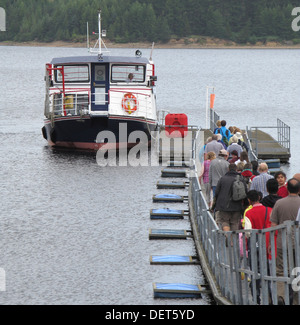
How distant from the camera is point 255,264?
10.8 m

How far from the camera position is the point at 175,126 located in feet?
115

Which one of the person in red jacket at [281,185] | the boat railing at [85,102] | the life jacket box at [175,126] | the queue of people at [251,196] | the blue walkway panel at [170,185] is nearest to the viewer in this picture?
the queue of people at [251,196]

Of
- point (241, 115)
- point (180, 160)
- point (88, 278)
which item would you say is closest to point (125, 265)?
point (88, 278)

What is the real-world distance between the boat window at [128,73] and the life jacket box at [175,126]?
239cm

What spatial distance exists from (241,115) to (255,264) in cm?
4899

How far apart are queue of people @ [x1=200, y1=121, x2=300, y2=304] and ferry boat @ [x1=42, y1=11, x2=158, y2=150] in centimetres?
1088

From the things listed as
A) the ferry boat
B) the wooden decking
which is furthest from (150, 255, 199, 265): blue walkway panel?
the ferry boat

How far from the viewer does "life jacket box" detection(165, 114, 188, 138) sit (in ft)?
115

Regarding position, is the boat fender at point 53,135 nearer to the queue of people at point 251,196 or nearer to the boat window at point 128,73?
the boat window at point 128,73

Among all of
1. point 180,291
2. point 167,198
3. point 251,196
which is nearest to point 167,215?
point 167,198

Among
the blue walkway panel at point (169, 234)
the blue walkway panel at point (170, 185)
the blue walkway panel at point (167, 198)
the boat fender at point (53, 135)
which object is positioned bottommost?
the blue walkway panel at point (169, 234)

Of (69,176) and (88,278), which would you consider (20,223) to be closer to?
(88,278)

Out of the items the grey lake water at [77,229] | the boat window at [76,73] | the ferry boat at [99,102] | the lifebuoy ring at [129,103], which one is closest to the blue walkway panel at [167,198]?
the grey lake water at [77,229]

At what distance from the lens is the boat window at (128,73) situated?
3344 centimetres
